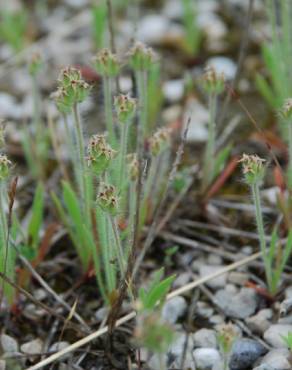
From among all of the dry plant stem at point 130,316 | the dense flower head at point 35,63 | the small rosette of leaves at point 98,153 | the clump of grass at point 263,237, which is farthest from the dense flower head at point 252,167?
the dense flower head at point 35,63

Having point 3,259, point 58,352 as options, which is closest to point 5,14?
point 3,259

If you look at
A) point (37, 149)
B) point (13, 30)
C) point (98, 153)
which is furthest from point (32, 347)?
point (13, 30)

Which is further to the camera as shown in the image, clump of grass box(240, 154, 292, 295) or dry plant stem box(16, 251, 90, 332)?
dry plant stem box(16, 251, 90, 332)

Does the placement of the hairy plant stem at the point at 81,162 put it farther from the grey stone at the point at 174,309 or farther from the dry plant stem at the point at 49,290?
the grey stone at the point at 174,309

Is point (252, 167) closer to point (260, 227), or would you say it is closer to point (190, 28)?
point (260, 227)

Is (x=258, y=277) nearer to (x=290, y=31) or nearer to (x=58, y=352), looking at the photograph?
(x=58, y=352)

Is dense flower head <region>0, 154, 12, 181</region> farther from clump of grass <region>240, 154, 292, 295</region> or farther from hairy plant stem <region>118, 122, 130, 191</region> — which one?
clump of grass <region>240, 154, 292, 295</region>

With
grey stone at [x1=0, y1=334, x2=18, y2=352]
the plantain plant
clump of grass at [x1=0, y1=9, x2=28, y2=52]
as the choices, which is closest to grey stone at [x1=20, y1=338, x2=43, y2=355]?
grey stone at [x1=0, y1=334, x2=18, y2=352]
